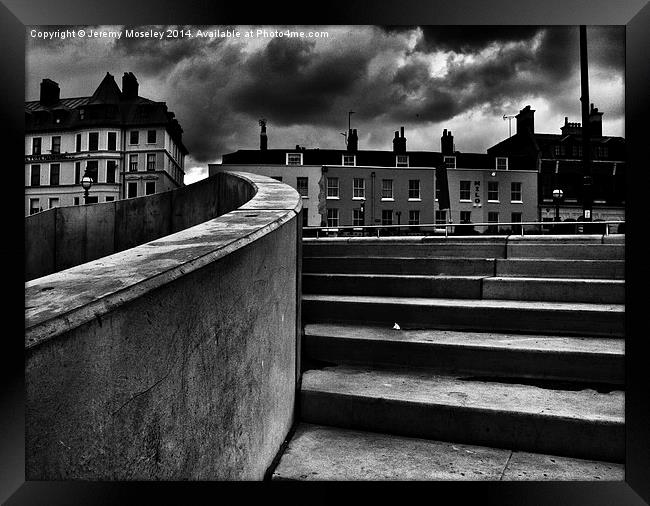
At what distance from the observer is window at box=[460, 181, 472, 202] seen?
116ft

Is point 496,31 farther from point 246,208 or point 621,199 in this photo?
point 246,208

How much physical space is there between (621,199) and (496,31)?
3.30 feet

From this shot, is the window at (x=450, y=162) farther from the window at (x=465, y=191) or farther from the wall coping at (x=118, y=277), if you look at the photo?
the wall coping at (x=118, y=277)

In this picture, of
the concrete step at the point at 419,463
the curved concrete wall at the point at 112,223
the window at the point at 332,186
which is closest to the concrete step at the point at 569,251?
the concrete step at the point at 419,463

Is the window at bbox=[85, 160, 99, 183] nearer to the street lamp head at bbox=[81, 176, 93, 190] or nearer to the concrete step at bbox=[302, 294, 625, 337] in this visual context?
the street lamp head at bbox=[81, 176, 93, 190]

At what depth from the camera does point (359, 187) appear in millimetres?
35406

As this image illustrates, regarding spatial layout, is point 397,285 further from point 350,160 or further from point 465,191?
point 465,191

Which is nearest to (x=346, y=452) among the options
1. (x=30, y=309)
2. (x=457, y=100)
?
(x=30, y=309)

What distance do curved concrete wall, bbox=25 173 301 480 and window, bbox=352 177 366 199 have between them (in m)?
33.0

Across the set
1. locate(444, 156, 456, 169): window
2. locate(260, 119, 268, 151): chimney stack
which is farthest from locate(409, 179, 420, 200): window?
locate(260, 119, 268, 151): chimney stack

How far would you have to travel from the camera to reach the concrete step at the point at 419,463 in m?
2.23

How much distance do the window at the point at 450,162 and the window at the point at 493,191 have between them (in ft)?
9.70
